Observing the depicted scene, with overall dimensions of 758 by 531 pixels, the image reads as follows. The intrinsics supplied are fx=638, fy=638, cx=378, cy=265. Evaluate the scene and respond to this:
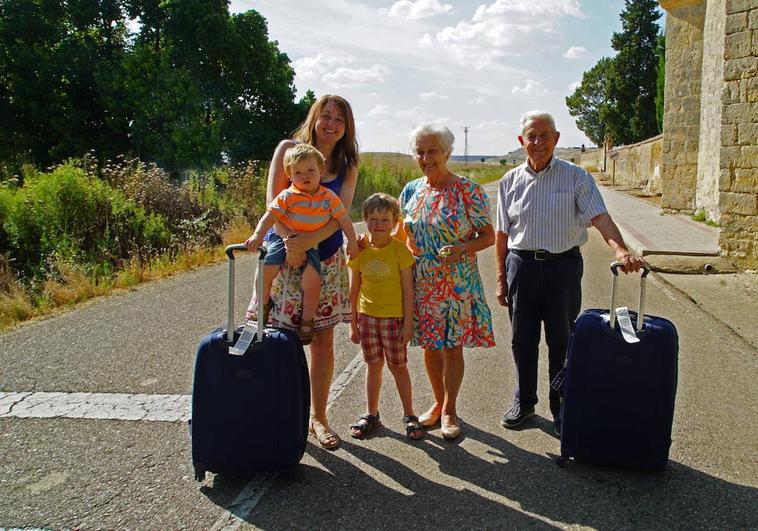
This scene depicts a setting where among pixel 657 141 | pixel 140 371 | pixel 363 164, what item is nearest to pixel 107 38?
pixel 363 164

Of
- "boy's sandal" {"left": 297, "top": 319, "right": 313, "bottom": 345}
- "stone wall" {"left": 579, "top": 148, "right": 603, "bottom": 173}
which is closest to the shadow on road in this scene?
"boy's sandal" {"left": 297, "top": 319, "right": 313, "bottom": 345}

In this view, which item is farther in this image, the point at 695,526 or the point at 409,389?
the point at 409,389

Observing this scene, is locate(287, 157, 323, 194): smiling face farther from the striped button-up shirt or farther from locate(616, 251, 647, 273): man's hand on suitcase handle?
locate(616, 251, 647, 273): man's hand on suitcase handle

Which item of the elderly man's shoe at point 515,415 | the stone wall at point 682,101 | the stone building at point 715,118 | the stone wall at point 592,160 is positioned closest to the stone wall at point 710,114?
the stone building at point 715,118

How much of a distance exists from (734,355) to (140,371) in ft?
16.9

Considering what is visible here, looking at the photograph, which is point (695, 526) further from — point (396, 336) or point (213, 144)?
point (213, 144)

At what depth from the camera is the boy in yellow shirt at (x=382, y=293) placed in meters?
3.78

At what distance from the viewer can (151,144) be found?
2552 centimetres

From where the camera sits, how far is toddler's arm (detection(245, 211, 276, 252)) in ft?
11.1

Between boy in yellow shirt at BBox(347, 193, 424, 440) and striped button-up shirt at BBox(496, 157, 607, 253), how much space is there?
0.76m

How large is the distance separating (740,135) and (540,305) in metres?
7.39

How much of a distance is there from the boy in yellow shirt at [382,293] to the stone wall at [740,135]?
308 inches

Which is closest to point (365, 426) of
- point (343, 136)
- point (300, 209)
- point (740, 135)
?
point (300, 209)

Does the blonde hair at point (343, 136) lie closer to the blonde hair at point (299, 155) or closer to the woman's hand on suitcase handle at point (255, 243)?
the blonde hair at point (299, 155)
